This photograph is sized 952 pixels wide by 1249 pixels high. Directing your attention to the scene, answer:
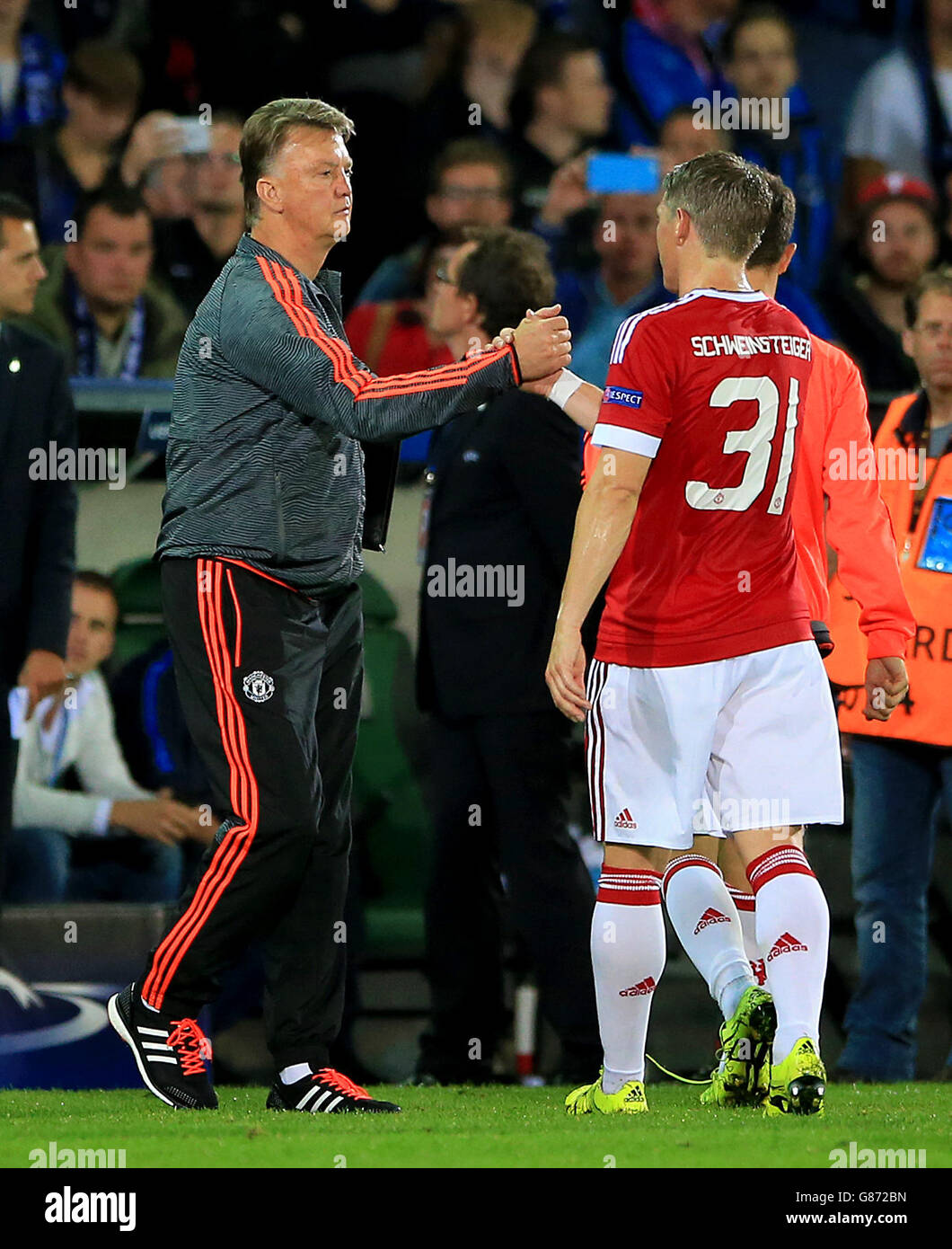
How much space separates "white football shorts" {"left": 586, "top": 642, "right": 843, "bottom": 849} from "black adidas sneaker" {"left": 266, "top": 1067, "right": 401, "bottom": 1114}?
2.37 feet

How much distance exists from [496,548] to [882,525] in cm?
113

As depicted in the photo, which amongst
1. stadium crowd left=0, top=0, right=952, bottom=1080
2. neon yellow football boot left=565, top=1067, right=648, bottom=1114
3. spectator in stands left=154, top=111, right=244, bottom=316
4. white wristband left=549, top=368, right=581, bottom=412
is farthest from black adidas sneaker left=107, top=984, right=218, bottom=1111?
spectator in stands left=154, top=111, right=244, bottom=316

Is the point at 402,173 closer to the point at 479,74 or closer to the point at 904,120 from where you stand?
the point at 479,74

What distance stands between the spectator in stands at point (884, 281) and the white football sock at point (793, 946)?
407cm

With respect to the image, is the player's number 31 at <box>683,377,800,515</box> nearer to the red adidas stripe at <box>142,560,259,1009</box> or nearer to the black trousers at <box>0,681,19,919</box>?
the red adidas stripe at <box>142,560,259,1009</box>

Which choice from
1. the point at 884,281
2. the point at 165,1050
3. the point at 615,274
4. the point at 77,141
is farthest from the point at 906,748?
the point at 77,141

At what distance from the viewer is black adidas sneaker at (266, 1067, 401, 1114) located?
3797mm

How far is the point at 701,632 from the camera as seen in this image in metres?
3.77

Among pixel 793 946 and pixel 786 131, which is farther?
pixel 786 131

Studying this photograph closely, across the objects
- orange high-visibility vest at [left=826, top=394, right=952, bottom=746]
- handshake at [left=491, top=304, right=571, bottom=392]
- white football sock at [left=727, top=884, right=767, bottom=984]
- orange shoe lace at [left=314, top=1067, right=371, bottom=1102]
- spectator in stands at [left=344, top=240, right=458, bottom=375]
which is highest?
spectator in stands at [left=344, top=240, right=458, bottom=375]

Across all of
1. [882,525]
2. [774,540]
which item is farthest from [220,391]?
[882,525]

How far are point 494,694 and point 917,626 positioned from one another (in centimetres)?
122

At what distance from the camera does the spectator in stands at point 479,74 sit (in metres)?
7.68

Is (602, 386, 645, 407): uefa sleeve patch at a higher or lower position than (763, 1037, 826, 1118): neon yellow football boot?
higher
